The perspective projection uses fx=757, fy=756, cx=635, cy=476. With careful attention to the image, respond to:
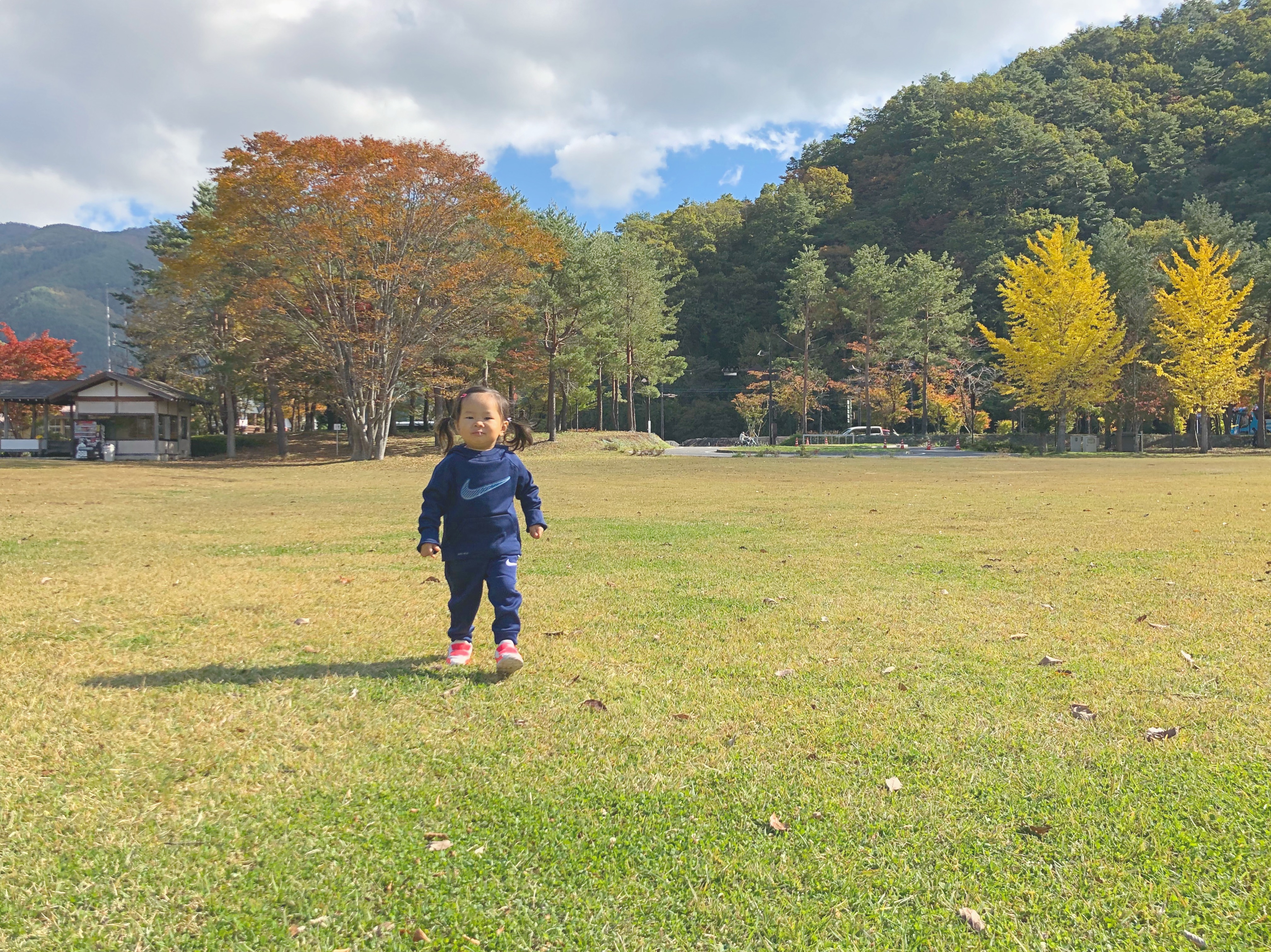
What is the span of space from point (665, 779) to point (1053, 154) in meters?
68.5

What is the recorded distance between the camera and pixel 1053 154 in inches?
2272

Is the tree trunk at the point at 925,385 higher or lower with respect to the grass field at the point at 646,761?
higher

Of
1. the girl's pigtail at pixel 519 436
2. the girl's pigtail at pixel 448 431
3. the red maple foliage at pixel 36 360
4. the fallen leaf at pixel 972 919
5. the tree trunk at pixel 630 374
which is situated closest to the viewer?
the fallen leaf at pixel 972 919

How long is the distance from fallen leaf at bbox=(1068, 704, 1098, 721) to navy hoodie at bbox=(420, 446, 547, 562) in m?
2.65

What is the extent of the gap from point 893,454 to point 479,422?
38.3 m

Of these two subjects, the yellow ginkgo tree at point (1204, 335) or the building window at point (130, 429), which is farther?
the building window at point (130, 429)

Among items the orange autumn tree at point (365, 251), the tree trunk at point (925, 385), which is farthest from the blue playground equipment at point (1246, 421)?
the orange autumn tree at point (365, 251)

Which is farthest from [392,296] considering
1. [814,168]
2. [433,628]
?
[814,168]

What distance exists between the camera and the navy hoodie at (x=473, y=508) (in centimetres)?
399

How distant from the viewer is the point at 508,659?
3785 millimetres

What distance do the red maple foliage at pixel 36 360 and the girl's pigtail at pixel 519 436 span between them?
53.3m

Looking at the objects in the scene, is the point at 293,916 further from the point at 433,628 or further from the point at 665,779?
the point at 433,628

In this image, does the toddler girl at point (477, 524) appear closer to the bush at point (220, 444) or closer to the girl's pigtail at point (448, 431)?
the girl's pigtail at point (448, 431)

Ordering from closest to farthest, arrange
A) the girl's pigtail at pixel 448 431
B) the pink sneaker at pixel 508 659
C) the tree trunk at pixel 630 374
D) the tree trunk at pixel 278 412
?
the pink sneaker at pixel 508 659 < the girl's pigtail at pixel 448 431 < the tree trunk at pixel 278 412 < the tree trunk at pixel 630 374
